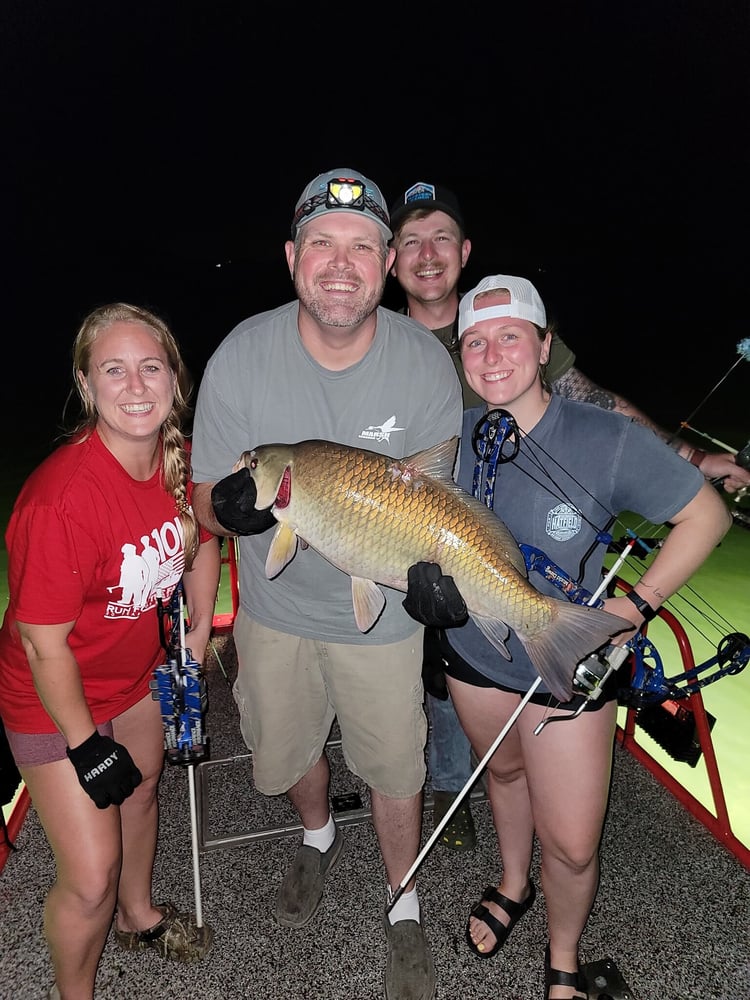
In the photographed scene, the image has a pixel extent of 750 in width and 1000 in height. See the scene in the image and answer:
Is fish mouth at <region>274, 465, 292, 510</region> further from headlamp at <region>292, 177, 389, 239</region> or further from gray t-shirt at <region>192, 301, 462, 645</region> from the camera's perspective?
headlamp at <region>292, 177, 389, 239</region>

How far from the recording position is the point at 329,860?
2.97 m

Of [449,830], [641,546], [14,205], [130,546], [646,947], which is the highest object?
[641,546]

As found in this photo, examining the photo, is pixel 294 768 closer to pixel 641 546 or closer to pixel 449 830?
pixel 449 830

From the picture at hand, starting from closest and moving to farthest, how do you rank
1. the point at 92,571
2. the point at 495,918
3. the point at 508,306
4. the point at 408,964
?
the point at 92,571, the point at 508,306, the point at 408,964, the point at 495,918

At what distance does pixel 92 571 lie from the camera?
1991mm

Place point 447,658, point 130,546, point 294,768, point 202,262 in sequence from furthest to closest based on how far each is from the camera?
point 202,262, point 294,768, point 447,658, point 130,546

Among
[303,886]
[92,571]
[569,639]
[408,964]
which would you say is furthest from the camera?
[303,886]

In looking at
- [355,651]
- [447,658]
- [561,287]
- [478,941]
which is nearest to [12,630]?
[355,651]

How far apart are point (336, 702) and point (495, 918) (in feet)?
3.81

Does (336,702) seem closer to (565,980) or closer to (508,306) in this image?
(565,980)

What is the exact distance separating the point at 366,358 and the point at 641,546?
4.30ft

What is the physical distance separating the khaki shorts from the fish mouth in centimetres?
73

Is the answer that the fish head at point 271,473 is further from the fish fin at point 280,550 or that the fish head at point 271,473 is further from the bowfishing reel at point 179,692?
the bowfishing reel at point 179,692

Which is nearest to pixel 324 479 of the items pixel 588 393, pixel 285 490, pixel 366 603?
pixel 285 490
